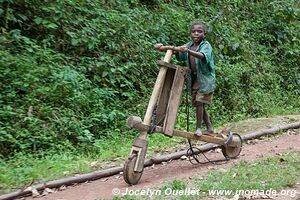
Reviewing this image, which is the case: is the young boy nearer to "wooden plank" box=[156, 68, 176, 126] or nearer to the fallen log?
"wooden plank" box=[156, 68, 176, 126]

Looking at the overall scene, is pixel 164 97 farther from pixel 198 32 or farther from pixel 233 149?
pixel 233 149

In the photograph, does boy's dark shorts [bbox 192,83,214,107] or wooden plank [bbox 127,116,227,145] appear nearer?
wooden plank [bbox 127,116,227,145]

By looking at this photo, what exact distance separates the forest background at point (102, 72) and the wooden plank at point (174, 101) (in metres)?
1.44

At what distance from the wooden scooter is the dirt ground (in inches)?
10.7

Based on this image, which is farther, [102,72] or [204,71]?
[102,72]

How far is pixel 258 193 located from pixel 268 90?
8.48 meters

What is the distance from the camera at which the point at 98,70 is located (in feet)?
33.4

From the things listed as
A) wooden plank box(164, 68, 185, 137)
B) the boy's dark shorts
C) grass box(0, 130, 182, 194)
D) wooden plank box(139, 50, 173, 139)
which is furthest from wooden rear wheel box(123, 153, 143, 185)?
the boy's dark shorts

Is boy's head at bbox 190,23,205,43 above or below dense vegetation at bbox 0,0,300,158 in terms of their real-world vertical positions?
above

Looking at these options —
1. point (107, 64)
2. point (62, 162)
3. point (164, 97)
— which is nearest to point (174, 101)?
point (164, 97)

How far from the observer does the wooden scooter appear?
591 cm

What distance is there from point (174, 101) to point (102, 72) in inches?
159

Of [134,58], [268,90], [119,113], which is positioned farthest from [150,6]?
[119,113]

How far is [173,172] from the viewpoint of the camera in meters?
6.71
